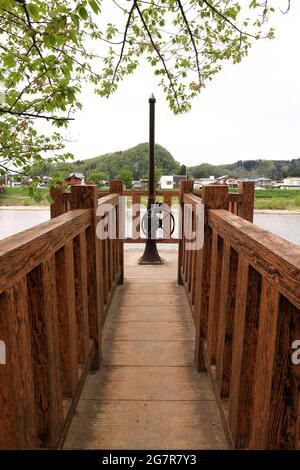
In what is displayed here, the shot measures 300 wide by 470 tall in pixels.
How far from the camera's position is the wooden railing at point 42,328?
30.1 inches

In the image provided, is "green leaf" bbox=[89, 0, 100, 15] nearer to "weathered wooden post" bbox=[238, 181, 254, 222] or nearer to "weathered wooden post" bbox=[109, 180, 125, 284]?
"weathered wooden post" bbox=[109, 180, 125, 284]

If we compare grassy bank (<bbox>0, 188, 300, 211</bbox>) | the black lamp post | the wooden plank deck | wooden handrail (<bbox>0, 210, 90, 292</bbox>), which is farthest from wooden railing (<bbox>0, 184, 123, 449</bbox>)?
the black lamp post

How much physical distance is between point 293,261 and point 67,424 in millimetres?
1152

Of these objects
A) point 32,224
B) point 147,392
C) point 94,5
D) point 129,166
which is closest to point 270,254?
point 147,392

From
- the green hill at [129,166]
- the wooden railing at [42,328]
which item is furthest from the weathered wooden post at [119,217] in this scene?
the wooden railing at [42,328]

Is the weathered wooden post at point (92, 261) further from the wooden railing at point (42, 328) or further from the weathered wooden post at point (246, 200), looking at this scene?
the weathered wooden post at point (246, 200)

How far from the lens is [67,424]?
4.38ft

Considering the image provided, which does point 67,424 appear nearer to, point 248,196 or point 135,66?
point 248,196

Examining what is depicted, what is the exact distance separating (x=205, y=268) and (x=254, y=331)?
0.86 meters

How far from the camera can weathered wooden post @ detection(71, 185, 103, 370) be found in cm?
185

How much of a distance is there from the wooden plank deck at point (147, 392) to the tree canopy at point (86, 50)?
1608mm

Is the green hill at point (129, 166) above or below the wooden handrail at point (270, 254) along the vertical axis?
above

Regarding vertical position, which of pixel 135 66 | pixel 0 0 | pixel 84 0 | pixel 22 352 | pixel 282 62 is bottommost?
pixel 22 352

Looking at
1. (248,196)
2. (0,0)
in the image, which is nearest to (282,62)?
(248,196)
